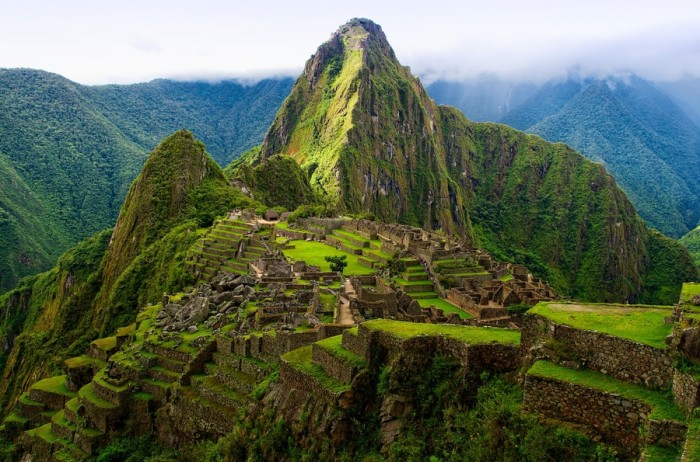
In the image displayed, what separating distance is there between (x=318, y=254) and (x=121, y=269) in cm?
4133

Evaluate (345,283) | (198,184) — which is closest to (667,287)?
(198,184)

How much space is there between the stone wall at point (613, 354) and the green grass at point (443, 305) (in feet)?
103

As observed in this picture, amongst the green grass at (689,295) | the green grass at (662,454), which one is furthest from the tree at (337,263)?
the green grass at (662,454)

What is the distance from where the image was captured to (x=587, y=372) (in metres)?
11.1

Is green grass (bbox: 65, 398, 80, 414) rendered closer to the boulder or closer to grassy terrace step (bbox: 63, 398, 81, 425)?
grassy terrace step (bbox: 63, 398, 81, 425)

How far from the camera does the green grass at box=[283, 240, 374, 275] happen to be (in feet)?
179

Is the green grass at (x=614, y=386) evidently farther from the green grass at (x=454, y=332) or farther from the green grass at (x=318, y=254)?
the green grass at (x=318, y=254)

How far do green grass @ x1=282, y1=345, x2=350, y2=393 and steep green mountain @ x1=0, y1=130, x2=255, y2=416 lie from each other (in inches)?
1646

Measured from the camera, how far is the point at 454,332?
14.1m

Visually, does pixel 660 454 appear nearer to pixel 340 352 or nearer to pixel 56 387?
pixel 340 352

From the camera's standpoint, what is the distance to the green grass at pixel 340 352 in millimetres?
14953

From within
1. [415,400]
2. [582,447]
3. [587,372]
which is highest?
[587,372]

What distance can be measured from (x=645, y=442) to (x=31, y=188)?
204 m

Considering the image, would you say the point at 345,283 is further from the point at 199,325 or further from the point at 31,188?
the point at 31,188
